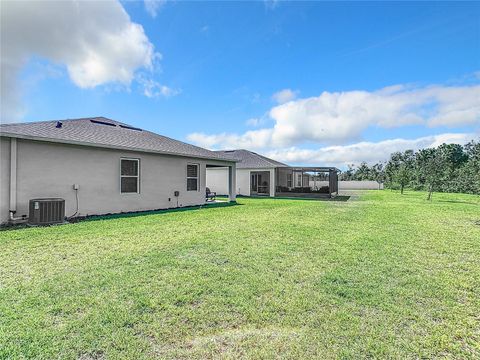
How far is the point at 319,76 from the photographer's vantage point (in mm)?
17469

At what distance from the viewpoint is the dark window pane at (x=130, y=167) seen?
37.2 ft

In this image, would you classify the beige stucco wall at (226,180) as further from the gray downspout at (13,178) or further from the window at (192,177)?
the gray downspout at (13,178)

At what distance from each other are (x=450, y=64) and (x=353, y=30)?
6029 mm

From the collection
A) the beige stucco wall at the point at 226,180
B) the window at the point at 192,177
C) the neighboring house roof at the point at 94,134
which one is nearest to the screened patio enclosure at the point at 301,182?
the beige stucco wall at the point at 226,180

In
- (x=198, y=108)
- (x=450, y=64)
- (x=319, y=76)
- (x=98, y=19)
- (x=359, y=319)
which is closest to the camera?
(x=359, y=319)

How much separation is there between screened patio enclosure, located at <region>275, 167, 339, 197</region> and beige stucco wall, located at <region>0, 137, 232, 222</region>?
12275 mm

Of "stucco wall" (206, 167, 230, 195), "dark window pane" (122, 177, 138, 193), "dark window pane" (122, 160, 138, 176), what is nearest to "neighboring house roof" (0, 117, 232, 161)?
"dark window pane" (122, 160, 138, 176)

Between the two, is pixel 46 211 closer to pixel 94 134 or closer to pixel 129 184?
pixel 129 184

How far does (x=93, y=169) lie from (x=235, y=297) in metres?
8.84

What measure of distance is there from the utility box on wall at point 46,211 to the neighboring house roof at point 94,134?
6.47 feet

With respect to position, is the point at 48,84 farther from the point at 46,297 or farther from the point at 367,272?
the point at 367,272

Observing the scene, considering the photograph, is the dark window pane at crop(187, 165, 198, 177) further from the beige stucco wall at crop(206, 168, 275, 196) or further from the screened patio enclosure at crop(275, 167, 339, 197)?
the screened patio enclosure at crop(275, 167, 339, 197)

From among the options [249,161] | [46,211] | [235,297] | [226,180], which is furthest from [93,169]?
[249,161]

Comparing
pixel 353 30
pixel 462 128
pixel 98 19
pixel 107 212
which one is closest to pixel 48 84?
pixel 98 19
